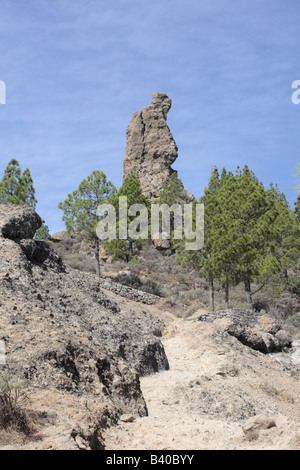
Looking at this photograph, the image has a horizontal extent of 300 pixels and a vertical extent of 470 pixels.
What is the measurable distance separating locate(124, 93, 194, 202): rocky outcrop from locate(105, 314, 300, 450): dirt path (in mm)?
54854

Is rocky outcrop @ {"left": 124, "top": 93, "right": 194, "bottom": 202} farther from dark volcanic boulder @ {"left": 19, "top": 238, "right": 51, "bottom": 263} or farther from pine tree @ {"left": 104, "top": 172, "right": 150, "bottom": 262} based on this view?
dark volcanic boulder @ {"left": 19, "top": 238, "right": 51, "bottom": 263}

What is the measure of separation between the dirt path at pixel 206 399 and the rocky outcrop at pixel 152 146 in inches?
2160

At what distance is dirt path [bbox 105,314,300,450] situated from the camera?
5.57 m

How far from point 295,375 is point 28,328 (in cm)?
1019

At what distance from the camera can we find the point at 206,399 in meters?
8.43

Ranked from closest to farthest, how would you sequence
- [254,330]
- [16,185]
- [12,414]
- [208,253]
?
1. [12,414]
2. [254,330]
3. [208,253]
4. [16,185]

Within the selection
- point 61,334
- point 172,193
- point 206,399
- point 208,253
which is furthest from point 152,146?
point 61,334

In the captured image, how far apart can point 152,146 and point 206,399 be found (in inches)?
2582

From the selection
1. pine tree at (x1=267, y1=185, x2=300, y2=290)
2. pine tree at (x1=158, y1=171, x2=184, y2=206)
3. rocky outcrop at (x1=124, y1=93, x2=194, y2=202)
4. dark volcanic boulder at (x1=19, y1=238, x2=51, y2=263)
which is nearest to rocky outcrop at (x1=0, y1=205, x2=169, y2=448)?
dark volcanic boulder at (x1=19, y1=238, x2=51, y2=263)

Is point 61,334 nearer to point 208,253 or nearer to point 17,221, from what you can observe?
point 17,221

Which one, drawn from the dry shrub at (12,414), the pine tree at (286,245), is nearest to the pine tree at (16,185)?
the pine tree at (286,245)

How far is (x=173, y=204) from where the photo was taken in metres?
55.7

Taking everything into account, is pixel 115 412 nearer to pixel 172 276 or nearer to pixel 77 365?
pixel 77 365
